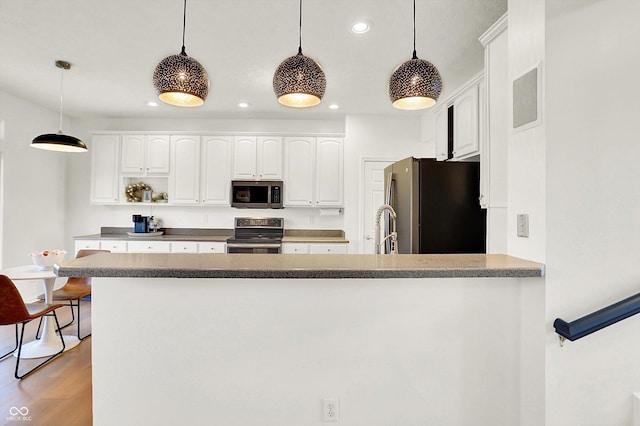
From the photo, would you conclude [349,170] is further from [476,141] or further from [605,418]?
[605,418]

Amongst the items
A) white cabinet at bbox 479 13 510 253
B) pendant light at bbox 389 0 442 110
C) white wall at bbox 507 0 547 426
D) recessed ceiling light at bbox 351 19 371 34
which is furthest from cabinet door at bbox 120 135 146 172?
white wall at bbox 507 0 547 426

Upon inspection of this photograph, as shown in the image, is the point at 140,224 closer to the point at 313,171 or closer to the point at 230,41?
the point at 313,171

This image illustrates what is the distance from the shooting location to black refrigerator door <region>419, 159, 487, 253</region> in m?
2.37

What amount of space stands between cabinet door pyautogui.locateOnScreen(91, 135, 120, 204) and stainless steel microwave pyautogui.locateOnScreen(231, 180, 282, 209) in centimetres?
165

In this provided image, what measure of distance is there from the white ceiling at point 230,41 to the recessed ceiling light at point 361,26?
0.04 m

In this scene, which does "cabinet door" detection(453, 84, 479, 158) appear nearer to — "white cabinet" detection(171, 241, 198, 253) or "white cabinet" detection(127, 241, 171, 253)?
"white cabinet" detection(171, 241, 198, 253)

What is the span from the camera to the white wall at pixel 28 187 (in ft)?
12.0

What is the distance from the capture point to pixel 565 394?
50.0 inches

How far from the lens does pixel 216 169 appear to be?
4309 mm

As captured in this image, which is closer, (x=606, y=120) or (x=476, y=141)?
(x=606, y=120)

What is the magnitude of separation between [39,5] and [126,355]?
7.54ft

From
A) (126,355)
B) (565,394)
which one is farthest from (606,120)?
(126,355)

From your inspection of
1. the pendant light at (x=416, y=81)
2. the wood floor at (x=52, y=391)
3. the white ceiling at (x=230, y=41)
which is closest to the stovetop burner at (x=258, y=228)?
the white ceiling at (x=230, y=41)

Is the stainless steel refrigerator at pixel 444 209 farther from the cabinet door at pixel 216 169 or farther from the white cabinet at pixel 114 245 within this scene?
the white cabinet at pixel 114 245
